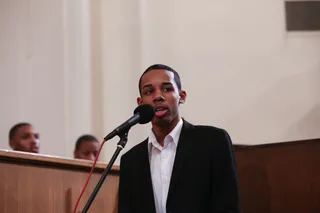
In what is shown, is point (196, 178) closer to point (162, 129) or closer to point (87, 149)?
point (162, 129)

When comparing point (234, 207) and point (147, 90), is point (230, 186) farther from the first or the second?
point (147, 90)

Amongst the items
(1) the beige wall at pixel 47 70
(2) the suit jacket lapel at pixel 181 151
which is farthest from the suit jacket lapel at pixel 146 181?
(1) the beige wall at pixel 47 70

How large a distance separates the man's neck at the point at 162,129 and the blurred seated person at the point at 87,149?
7.78 feet

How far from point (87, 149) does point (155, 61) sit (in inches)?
76.9

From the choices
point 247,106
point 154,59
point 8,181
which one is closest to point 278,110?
point 247,106

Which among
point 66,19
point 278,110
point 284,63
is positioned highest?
point 66,19

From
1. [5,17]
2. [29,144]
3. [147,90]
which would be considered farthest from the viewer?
[5,17]

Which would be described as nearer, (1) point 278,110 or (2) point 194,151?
(2) point 194,151

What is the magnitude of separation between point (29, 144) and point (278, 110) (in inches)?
117

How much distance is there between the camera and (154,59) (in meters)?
6.71

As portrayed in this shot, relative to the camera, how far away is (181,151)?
8.46 feet

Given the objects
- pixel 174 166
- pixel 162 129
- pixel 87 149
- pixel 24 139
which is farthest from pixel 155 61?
pixel 174 166

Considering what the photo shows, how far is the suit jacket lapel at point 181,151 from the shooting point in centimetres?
250

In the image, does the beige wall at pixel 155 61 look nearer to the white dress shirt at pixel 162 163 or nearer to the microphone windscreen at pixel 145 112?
the white dress shirt at pixel 162 163
